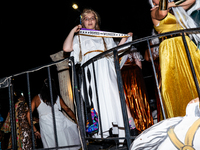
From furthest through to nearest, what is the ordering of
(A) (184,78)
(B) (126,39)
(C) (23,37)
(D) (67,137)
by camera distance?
1. (C) (23,37)
2. (D) (67,137)
3. (B) (126,39)
4. (A) (184,78)

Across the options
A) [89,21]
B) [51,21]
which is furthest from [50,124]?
[51,21]

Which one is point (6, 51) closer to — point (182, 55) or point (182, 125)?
point (182, 55)

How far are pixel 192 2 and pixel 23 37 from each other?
619 cm

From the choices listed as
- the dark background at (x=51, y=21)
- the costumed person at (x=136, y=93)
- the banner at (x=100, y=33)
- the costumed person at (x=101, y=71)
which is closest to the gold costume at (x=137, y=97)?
the costumed person at (x=136, y=93)

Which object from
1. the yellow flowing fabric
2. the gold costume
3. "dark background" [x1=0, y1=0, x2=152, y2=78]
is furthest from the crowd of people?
"dark background" [x1=0, y1=0, x2=152, y2=78]

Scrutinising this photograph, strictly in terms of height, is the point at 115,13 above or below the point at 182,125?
above

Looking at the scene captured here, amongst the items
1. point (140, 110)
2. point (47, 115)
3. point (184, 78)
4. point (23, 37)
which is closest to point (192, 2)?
point (184, 78)

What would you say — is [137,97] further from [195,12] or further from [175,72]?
[195,12]

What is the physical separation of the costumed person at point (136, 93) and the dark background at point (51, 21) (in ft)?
2.56

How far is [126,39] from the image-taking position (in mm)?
2602

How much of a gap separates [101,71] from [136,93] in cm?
187

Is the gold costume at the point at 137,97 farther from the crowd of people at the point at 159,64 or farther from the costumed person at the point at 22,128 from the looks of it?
the costumed person at the point at 22,128

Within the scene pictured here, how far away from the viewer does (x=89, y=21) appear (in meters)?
2.84

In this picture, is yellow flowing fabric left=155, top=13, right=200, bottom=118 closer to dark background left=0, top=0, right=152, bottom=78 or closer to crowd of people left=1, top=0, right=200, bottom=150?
crowd of people left=1, top=0, right=200, bottom=150
